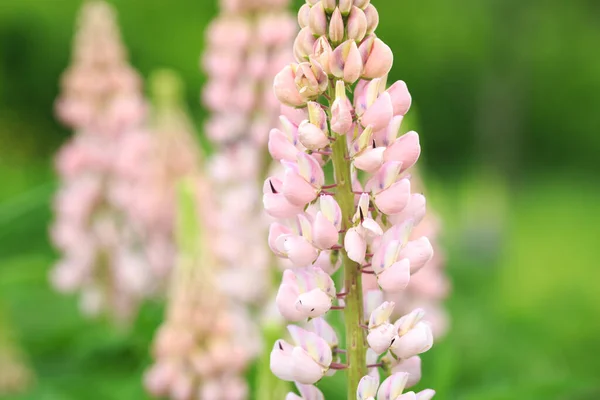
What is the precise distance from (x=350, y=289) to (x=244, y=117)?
75.7 inches

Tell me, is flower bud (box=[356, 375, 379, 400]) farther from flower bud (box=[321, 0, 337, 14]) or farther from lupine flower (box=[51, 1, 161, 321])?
lupine flower (box=[51, 1, 161, 321])

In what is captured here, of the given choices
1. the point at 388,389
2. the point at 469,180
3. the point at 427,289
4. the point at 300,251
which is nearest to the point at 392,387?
the point at 388,389

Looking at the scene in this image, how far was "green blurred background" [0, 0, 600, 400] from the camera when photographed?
3.62 m

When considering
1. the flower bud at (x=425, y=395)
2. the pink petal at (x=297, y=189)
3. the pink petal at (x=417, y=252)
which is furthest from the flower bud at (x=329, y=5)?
the flower bud at (x=425, y=395)

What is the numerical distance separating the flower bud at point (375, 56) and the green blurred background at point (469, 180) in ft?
2.62

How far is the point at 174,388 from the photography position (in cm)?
233

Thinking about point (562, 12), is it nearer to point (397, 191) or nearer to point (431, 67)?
point (431, 67)

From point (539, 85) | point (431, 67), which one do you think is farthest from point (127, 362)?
point (539, 85)

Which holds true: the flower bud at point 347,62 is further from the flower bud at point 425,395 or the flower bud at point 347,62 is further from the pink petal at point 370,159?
the flower bud at point 425,395

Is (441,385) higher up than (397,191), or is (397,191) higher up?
(397,191)

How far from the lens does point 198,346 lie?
237 cm

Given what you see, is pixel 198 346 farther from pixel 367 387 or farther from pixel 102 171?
pixel 102 171

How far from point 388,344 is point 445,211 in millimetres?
13623

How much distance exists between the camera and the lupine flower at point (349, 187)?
4.49ft
